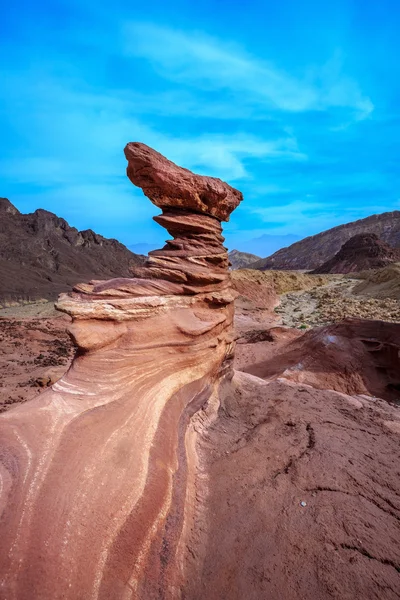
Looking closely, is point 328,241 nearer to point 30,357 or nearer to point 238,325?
point 238,325

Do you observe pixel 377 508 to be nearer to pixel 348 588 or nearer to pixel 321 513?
pixel 321 513

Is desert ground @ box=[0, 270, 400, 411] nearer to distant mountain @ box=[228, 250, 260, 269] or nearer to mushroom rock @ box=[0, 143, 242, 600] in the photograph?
mushroom rock @ box=[0, 143, 242, 600]

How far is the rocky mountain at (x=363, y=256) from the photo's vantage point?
5076cm

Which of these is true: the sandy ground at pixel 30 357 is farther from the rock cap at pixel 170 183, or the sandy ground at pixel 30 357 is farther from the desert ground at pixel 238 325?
the rock cap at pixel 170 183

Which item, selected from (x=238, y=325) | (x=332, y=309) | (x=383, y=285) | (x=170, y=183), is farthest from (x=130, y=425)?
(x=383, y=285)

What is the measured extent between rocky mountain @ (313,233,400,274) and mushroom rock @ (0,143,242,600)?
50.7 m

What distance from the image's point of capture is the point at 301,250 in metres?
92.6

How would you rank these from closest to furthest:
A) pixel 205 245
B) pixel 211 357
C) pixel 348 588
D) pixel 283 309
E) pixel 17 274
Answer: pixel 348 588 < pixel 211 357 < pixel 205 245 < pixel 283 309 < pixel 17 274

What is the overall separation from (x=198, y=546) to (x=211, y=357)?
98.8 inches

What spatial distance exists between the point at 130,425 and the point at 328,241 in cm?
9354

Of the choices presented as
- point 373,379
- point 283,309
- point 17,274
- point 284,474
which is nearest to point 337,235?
point 283,309

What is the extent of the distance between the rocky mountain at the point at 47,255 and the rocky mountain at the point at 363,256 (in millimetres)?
36072

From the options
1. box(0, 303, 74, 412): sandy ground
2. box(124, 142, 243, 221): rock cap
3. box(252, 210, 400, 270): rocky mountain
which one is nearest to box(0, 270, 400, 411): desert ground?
box(0, 303, 74, 412): sandy ground

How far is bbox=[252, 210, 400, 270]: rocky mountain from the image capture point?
3041 inches
